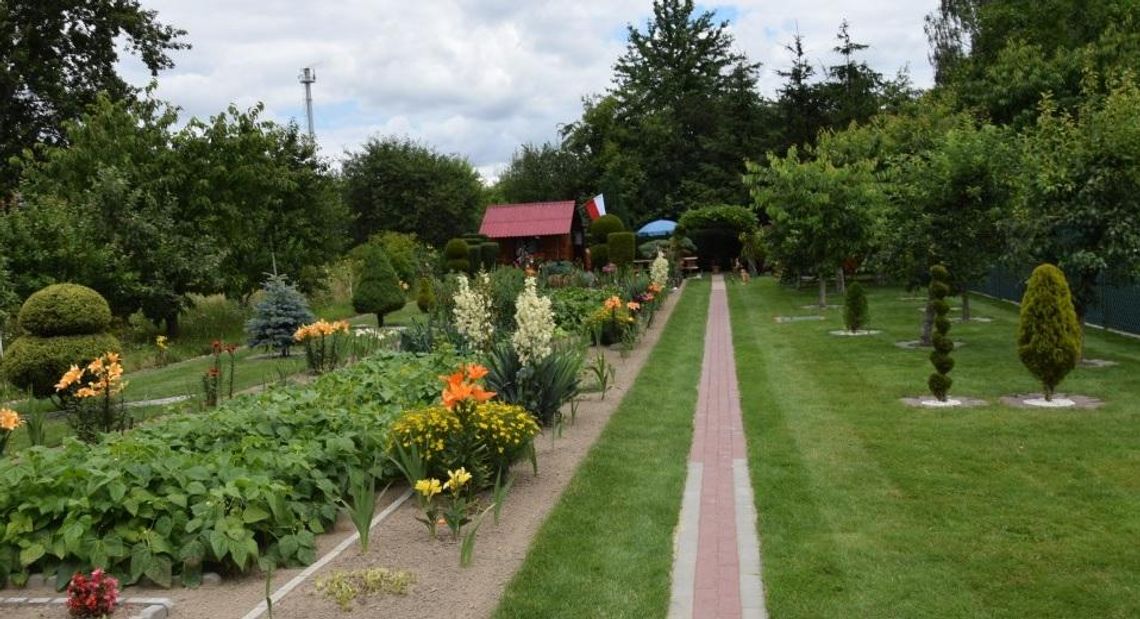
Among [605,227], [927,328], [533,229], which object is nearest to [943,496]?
[927,328]

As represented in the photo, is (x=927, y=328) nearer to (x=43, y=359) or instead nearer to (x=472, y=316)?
(x=472, y=316)

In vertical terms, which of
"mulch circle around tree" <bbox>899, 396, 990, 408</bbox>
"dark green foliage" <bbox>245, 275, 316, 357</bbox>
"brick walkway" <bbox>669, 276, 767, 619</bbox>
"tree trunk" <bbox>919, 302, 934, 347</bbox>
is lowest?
"brick walkway" <bbox>669, 276, 767, 619</bbox>

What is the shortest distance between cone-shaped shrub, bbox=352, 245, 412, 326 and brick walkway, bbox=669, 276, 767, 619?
11.3m

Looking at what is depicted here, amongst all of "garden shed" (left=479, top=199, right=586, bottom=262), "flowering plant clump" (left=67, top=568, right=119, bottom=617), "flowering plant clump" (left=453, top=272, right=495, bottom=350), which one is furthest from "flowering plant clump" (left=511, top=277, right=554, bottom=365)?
"garden shed" (left=479, top=199, right=586, bottom=262)

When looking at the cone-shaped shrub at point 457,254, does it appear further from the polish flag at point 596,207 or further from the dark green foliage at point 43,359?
the dark green foliage at point 43,359

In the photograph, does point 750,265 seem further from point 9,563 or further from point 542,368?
point 9,563

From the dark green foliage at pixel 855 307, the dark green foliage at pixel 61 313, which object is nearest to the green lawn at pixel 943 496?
the dark green foliage at pixel 855 307

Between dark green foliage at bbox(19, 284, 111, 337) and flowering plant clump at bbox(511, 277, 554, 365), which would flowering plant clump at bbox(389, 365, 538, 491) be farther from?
dark green foliage at bbox(19, 284, 111, 337)

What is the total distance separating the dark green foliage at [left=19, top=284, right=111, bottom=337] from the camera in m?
11.1

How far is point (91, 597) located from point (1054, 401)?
357 inches

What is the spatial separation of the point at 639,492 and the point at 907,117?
24793mm

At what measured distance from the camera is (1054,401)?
30.9 feet

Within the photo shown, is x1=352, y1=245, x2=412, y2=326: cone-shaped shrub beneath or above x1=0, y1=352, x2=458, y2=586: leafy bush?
above

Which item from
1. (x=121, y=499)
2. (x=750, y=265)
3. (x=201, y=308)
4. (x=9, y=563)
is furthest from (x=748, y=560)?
(x=750, y=265)
